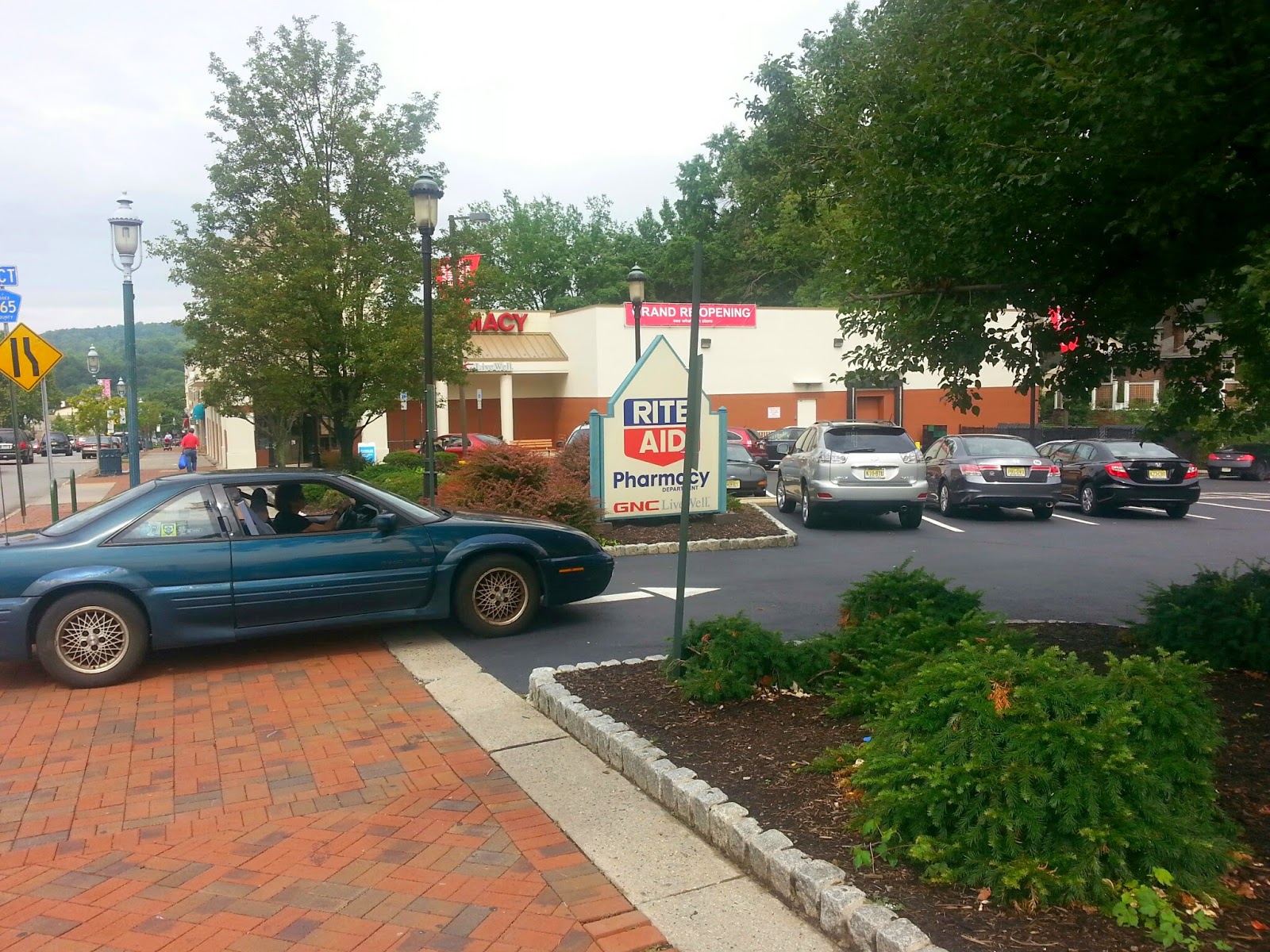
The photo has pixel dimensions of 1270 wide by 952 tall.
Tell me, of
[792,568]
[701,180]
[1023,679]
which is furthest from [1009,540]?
[701,180]

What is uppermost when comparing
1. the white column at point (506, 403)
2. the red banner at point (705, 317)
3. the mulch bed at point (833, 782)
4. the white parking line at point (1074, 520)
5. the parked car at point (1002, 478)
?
the red banner at point (705, 317)

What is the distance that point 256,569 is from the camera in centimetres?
721

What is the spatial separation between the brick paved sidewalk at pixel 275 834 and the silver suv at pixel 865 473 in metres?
9.90

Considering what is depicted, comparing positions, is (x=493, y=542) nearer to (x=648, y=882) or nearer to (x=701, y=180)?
(x=648, y=882)

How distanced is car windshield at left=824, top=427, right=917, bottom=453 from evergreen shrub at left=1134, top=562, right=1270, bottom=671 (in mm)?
9183

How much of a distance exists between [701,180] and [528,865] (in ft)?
195

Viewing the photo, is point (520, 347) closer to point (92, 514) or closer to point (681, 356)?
point (681, 356)

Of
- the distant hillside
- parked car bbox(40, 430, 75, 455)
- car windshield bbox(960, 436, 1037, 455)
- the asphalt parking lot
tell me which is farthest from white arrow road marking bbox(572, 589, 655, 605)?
the distant hillside

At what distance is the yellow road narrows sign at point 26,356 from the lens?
15125mm

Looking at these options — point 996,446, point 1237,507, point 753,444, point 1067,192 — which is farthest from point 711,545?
point 753,444

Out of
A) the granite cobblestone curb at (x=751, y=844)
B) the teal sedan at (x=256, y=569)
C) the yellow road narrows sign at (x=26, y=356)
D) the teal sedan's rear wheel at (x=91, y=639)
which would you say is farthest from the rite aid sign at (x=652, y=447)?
the yellow road narrows sign at (x=26, y=356)

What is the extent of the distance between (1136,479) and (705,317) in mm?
22088

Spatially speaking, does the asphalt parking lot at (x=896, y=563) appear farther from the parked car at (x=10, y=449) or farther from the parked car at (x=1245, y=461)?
the parked car at (x=10, y=449)

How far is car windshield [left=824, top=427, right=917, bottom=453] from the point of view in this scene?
613 inches
